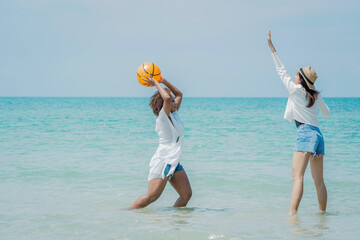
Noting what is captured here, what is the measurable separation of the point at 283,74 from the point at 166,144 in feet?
5.56

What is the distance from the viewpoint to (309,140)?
5.76 meters

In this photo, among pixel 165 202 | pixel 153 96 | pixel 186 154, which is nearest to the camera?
pixel 153 96

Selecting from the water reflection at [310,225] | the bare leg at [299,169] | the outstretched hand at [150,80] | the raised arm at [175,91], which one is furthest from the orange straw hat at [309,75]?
the outstretched hand at [150,80]

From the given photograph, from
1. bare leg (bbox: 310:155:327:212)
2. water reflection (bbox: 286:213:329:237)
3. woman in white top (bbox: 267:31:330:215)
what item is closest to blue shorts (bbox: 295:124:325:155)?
woman in white top (bbox: 267:31:330:215)

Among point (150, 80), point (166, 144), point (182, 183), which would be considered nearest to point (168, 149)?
point (166, 144)

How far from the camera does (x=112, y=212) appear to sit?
650cm

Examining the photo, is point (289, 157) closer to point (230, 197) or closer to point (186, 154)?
point (186, 154)

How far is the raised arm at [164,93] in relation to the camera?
18.5 ft

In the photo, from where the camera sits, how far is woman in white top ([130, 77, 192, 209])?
19.0 feet

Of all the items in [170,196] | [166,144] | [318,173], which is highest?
[166,144]

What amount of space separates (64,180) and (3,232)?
3.77m

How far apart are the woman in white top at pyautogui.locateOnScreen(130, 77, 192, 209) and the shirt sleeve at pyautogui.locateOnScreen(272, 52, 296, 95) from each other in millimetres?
1304

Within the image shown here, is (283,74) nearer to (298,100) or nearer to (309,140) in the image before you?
(298,100)

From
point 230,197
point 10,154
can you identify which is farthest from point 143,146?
point 230,197
